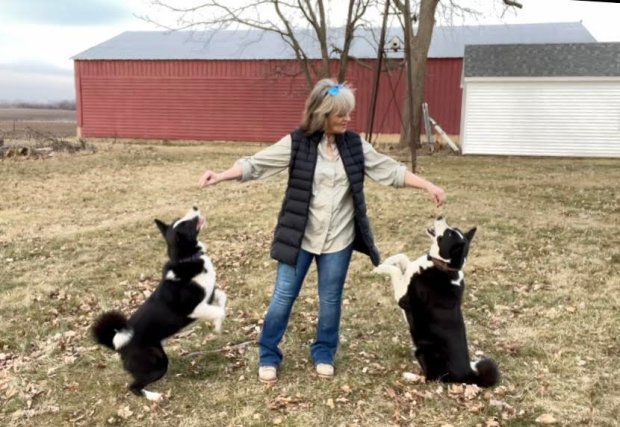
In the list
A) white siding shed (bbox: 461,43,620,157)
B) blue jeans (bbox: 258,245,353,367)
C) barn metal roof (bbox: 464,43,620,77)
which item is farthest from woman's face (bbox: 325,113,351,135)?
barn metal roof (bbox: 464,43,620,77)

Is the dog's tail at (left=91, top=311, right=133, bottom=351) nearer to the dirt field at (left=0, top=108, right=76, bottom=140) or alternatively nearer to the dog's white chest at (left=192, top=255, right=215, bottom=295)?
the dog's white chest at (left=192, top=255, right=215, bottom=295)

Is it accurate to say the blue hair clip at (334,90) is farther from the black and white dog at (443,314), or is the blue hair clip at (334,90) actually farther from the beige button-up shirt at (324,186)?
the black and white dog at (443,314)

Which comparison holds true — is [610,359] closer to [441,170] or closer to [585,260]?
[585,260]

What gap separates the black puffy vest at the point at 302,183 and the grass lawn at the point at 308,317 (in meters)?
1.10

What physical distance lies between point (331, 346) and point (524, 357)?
5.32 feet

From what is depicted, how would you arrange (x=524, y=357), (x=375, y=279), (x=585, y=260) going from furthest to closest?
(x=585, y=260) < (x=375, y=279) < (x=524, y=357)

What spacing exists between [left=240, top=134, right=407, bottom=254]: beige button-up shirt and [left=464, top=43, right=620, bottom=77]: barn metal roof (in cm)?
1852

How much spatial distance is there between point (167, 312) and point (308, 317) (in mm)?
1971

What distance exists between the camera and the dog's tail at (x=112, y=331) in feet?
12.6

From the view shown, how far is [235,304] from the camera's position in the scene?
238 inches

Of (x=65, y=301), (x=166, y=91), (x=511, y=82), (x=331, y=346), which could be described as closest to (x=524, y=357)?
(x=331, y=346)

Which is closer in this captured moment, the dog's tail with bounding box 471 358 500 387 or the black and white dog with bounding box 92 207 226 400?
the black and white dog with bounding box 92 207 226 400

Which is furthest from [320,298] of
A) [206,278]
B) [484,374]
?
[484,374]

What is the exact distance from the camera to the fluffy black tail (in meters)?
3.84
